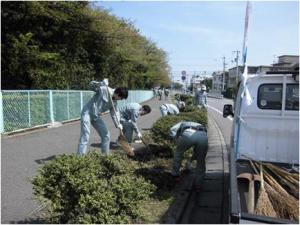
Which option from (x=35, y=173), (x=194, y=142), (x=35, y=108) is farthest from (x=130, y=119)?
(x=35, y=108)

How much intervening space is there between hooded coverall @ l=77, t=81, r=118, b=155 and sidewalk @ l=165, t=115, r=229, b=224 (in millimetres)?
1708

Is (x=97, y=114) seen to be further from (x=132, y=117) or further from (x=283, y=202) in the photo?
(x=283, y=202)

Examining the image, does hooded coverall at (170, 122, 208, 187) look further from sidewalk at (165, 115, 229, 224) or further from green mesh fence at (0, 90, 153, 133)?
green mesh fence at (0, 90, 153, 133)

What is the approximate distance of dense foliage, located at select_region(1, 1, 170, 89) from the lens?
1666 centimetres

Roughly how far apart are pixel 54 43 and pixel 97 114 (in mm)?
12405

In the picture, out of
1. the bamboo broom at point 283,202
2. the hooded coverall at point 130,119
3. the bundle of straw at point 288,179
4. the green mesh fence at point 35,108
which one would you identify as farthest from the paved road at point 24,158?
the bundle of straw at point 288,179

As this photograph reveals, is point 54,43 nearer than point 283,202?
No

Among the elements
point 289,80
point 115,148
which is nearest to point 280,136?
point 289,80

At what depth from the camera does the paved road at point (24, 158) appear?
534 cm

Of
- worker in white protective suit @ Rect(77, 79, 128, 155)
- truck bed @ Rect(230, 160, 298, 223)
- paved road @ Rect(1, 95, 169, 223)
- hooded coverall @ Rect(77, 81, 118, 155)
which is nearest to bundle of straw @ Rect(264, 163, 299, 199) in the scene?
truck bed @ Rect(230, 160, 298, 223)

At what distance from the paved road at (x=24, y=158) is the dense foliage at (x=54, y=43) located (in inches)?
118

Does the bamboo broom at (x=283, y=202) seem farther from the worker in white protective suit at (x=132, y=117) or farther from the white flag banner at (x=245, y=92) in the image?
the worker in white protective suit at (x=132, y=117)

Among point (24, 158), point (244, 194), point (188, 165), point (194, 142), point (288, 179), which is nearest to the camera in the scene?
point (244, 194)

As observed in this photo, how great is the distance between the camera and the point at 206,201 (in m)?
6.50
